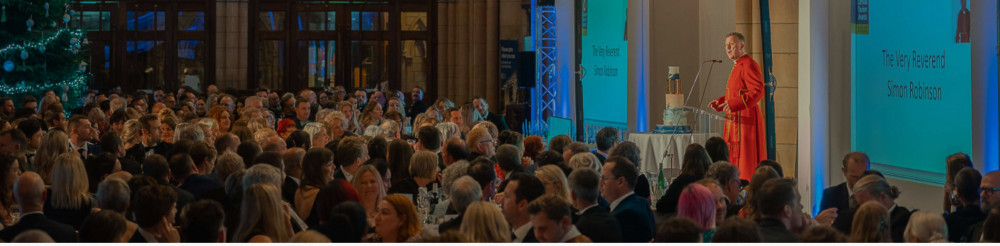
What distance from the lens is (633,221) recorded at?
6.65m

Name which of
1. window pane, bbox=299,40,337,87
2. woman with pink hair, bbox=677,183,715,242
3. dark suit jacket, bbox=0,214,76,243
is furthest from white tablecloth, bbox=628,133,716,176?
window pane, bbox=299,40,337,87

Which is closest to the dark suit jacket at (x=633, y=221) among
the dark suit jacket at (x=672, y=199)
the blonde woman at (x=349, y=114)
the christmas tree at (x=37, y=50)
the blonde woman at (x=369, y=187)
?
the dark suit jacket at (x=672, y=199)

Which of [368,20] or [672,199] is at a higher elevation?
[368,20]

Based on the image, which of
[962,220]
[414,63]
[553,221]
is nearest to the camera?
[553,221]

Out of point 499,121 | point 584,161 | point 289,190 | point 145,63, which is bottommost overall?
point 289,190

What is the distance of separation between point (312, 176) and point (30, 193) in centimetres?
174

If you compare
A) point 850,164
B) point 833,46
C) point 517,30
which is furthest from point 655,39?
point 517,30

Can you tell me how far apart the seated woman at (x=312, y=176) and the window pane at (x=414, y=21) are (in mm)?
21833

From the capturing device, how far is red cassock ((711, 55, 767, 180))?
451 inches

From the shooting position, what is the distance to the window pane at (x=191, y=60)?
→ 95.5 feet

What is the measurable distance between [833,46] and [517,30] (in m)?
17.9

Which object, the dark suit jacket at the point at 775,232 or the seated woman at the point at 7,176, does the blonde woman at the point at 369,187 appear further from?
the dark suit jacket at the point at 775,232

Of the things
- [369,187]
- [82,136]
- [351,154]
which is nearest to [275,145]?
[351,154]

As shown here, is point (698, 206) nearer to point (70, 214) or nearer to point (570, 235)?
point (570, 235)
